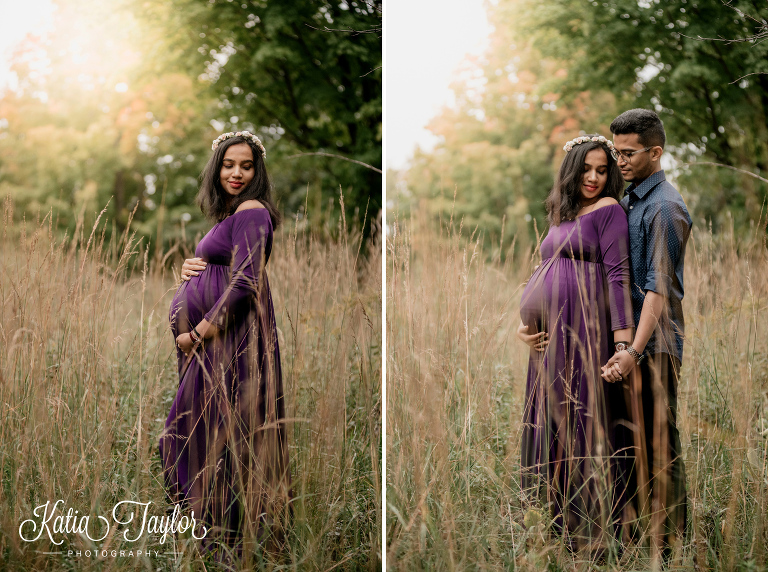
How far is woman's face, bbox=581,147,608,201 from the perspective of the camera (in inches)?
70.9

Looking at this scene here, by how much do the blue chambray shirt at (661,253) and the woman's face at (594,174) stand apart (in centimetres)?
13

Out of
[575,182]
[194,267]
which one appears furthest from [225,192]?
[575,182]

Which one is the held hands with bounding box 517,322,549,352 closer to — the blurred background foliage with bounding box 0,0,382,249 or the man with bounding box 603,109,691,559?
the man with bounding box 603,109,691,559

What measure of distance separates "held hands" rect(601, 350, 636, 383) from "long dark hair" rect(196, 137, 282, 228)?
1.23m

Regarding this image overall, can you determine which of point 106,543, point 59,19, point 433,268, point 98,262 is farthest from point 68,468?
point 59,19

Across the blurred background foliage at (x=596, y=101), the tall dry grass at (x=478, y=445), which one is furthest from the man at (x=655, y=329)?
the blurred background foliage at (x=596, y=101)

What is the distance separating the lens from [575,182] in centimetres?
181

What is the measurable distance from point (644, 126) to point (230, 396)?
163cm

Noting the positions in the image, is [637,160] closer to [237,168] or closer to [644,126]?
[644,126]

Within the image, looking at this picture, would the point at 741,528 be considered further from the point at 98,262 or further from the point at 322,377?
the point at 98,262

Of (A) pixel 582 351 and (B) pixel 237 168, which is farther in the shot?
(B) pixel 237 168

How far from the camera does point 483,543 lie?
5.88ft

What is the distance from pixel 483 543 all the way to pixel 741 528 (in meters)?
0.91

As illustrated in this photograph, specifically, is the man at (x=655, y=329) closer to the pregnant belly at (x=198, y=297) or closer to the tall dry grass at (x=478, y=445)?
the tall dry grass at (x=478, y=445)
